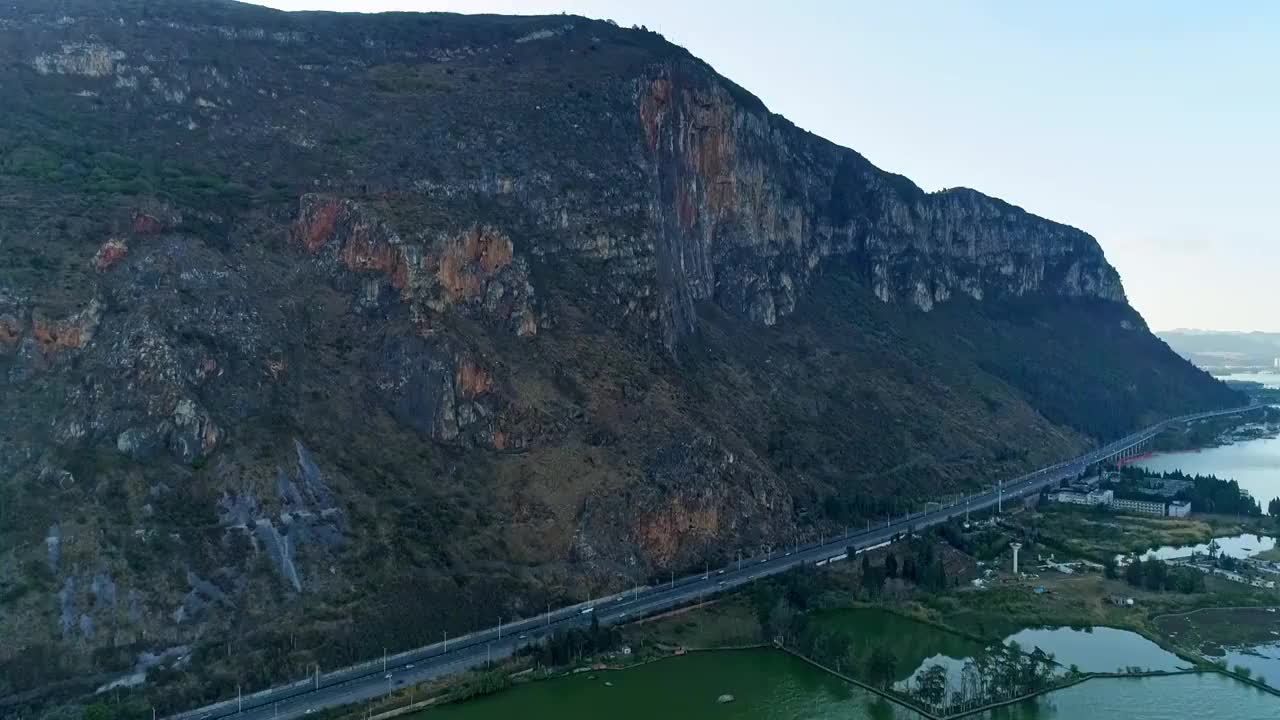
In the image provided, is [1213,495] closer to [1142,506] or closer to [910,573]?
[1142,506]

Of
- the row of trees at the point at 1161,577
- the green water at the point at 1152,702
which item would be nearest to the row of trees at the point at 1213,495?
the row of trees at the point at 1161,577

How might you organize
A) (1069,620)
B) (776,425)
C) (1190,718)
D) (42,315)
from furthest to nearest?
(776,425) → (1069,620) → (42,315) → (1190,718)

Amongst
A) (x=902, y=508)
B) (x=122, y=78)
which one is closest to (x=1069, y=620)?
(x=902, y=508)

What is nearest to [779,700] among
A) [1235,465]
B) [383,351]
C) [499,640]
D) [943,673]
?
[943,673]

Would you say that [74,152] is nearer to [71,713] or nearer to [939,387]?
[71,713]

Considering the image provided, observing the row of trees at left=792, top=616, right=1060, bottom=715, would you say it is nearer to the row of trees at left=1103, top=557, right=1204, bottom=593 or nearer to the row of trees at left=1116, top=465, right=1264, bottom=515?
the row of trees at left=1103, top=557, right=1204, bottom=593

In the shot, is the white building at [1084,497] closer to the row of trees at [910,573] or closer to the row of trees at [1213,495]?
the row of trees at [1213,495]

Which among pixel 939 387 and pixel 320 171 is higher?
pixel 320 171
